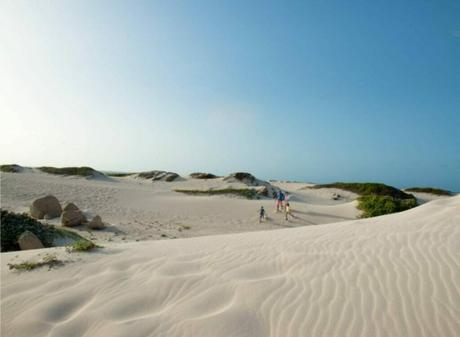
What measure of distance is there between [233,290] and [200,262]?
1.31 meters

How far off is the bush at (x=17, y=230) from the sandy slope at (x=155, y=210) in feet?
7.69

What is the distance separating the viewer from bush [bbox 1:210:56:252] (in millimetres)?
7758

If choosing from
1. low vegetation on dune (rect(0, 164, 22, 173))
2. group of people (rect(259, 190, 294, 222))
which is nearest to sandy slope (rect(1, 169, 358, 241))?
group of people (rect(259, 190, 294, 222))

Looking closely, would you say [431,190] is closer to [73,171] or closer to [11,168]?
[73,171]

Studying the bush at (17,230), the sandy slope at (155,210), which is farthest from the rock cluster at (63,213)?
the bush at (17,230)

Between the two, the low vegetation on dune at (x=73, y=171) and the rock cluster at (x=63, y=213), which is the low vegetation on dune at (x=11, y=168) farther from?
the rock cluster at (x=63, y=213)

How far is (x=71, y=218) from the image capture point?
12.7 m

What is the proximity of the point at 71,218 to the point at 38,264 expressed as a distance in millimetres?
8579

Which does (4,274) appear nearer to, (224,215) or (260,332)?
(260,332)

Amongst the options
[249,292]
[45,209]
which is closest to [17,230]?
[45,209]

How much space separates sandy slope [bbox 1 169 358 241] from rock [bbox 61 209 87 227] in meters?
1.43

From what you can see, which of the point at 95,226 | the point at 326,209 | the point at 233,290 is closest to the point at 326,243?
the point at 233,290

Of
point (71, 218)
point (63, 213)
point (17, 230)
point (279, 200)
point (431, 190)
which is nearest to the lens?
point (17, 230)

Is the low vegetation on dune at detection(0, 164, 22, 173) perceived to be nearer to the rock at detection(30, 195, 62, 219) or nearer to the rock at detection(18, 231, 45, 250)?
the rock at detection(30, 195, 62, 219)
